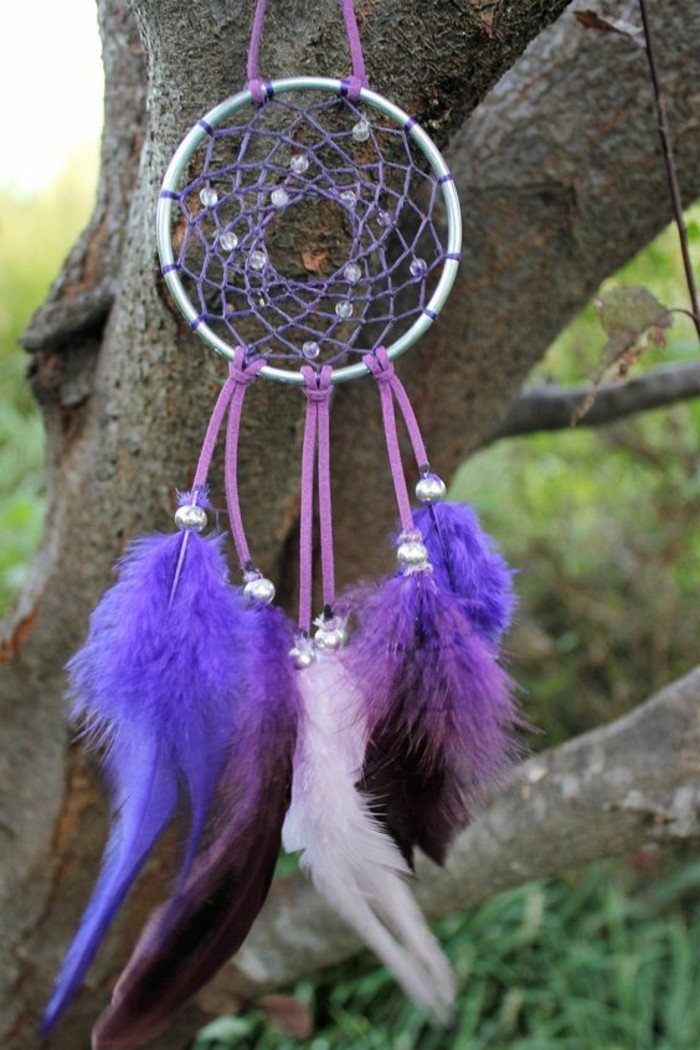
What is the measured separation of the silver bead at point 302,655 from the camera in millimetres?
811

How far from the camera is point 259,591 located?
0.80 m

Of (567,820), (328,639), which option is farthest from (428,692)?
(567,820)

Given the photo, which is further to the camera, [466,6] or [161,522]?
[161,522]

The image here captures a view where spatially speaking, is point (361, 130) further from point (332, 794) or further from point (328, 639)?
point (332, 794)

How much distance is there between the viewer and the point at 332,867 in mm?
824

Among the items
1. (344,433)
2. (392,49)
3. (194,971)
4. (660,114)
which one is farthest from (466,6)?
(194,971)

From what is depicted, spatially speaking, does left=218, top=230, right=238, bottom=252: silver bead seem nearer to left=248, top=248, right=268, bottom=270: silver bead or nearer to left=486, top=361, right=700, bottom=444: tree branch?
left=248, top=248, right=268, bottom=270: silver bead

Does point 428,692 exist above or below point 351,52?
below

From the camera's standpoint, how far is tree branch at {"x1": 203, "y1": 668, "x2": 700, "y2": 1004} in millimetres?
1297

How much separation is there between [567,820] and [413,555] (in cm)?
75

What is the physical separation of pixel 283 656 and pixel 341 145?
0.42 metres

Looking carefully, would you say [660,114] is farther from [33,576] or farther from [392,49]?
[33,576]

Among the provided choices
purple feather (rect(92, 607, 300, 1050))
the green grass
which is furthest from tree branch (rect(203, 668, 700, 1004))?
purple feather (rect(92, 607, 300, 1050))

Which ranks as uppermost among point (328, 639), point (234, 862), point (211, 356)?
point (211, 356)
